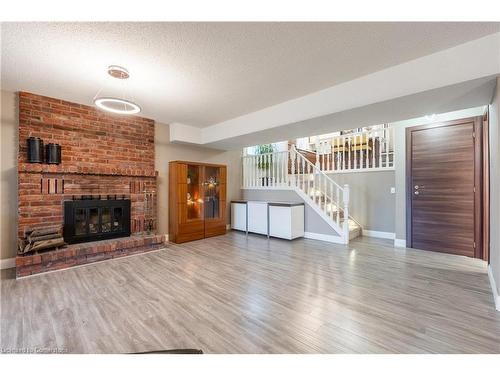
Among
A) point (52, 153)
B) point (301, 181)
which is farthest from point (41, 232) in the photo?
point (301, 181)

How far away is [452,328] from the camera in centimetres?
182

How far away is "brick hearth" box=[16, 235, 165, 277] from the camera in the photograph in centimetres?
300

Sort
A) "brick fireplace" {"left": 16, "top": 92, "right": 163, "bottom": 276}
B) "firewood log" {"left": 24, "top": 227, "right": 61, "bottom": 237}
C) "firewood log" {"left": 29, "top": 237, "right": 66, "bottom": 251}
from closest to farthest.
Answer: "firewood log" {"left": 29, "top": 237, "right": 66, "bottom": 251} → "firewood log" {"left": 24, "top": 227, "right": 61, "bottom": 237} → "brick fireplace" {"left": 16, "top": 92, "right": 163, "bottom": 276}

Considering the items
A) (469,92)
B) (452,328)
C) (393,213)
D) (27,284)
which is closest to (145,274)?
(27,284)

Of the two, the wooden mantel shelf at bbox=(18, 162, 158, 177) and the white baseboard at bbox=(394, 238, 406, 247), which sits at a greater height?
the wooden mantel shelf at bbox=(18, 162, 158, 177)

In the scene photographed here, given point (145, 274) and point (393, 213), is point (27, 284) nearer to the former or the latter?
point (145, 274)

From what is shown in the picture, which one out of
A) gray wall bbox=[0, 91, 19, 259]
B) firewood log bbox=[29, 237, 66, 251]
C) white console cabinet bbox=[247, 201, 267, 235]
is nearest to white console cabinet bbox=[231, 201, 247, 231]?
white console cabinet bbox=[247, 201, 267, 235]

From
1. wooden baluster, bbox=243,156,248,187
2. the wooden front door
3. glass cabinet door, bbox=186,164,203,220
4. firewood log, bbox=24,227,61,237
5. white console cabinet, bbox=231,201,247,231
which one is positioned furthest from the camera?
wooden baluster, bbox=243,156,248,187

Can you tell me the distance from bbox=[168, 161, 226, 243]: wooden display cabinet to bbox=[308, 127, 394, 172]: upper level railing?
2.84m

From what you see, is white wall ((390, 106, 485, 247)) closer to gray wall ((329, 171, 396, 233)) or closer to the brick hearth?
gray wall ((329, 171, 396, 233))

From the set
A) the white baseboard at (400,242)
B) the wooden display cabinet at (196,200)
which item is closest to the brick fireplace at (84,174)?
the wooden display cabinet at (196,200)

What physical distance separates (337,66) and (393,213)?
12.4 ft

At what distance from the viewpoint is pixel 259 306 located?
2201mm

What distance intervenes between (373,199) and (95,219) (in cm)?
584
